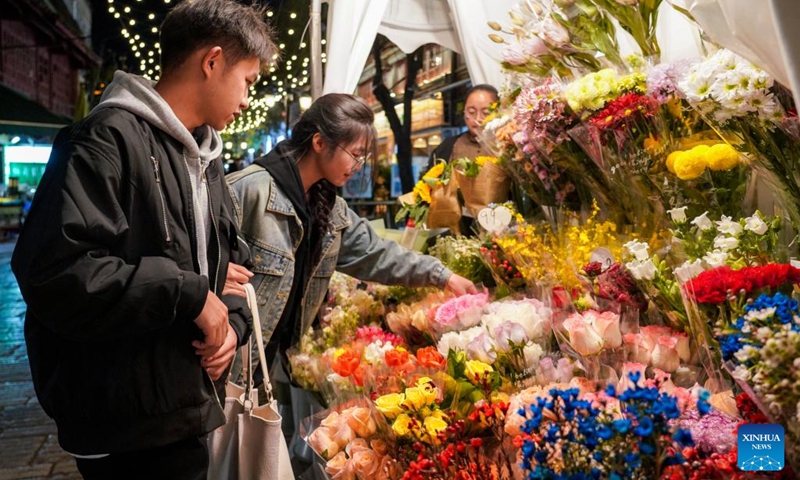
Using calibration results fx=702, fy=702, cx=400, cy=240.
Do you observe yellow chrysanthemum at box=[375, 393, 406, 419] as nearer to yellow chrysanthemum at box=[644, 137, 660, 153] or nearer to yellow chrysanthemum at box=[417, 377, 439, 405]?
yellow chrysanthemum at box=[417, 377, 439, 405]

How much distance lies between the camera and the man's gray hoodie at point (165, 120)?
1.76 meters

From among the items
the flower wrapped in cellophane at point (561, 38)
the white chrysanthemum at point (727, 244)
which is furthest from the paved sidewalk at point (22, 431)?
the white chrysanthemum at point (727, 244)

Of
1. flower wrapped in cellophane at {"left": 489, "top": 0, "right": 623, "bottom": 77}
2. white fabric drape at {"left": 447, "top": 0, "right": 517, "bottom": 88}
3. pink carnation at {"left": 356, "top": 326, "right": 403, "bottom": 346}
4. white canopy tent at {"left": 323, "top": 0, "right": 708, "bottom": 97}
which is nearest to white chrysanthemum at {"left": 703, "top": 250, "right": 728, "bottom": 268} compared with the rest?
flower wrapped in cellophane at {"left": 489, "top": 0, "right": 623, "bottom": 77}

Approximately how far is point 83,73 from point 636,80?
4010 cm

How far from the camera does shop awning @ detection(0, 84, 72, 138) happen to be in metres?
15.8

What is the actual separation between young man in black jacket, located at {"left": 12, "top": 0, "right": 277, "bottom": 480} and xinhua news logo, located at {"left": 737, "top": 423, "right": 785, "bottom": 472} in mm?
1186

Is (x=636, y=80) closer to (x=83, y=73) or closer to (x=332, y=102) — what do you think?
(x=332, y=102)

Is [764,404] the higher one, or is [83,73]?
[83,73]

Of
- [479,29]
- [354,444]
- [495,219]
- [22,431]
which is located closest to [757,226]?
[354,444]

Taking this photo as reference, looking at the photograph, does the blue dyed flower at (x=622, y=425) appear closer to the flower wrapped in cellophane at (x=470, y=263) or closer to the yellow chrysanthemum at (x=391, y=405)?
the yellow chrysanthemum at (x=391, y=405)

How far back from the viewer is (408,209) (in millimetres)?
4422

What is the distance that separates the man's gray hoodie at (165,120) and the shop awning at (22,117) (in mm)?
15583

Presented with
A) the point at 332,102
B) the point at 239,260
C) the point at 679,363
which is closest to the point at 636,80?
the point at 679,363

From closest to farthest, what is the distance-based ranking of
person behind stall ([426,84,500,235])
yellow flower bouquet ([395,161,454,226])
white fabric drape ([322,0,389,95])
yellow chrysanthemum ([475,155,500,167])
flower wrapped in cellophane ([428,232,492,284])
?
flower wrapped in cellophane ([428,232,492,284])
yellow chrysanthemum ([475,155,500,167])
yellow flower bouquet ([395,161,454,226])
person behind stall ([426,84,500,235])
white fabric drape ([322,0,389,95])
